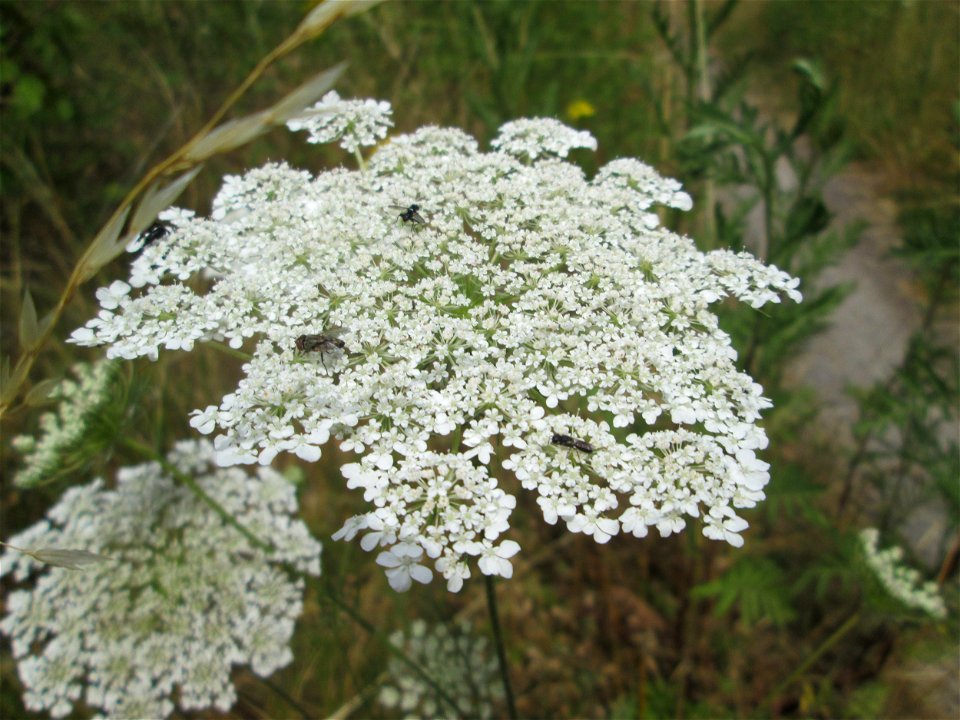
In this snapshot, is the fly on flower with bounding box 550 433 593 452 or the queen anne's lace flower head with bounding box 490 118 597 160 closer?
the fly on flower with bounding box 550 433 593 452

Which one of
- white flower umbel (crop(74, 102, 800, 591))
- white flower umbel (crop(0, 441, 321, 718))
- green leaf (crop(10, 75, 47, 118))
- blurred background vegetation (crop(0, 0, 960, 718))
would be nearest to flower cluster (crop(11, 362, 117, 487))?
blurred background vegetation (crop(0, 0, 960, 718))

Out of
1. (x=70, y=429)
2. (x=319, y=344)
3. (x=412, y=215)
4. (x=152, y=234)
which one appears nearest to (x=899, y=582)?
(x=412, y=215)

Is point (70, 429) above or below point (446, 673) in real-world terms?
above

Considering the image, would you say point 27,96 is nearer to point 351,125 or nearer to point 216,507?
point 351,125

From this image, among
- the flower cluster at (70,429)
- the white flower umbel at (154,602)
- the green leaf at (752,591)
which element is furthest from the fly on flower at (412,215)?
the green leaf at (752,591)

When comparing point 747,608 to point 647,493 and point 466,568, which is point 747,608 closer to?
point 647,493

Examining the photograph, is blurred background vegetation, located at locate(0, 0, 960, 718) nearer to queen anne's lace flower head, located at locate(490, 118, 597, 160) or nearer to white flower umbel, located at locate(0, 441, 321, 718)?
white flower umbel, located at locate(0, 441, 321, 718)

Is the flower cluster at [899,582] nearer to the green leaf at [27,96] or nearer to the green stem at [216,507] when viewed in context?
the green stem at [216,507]
